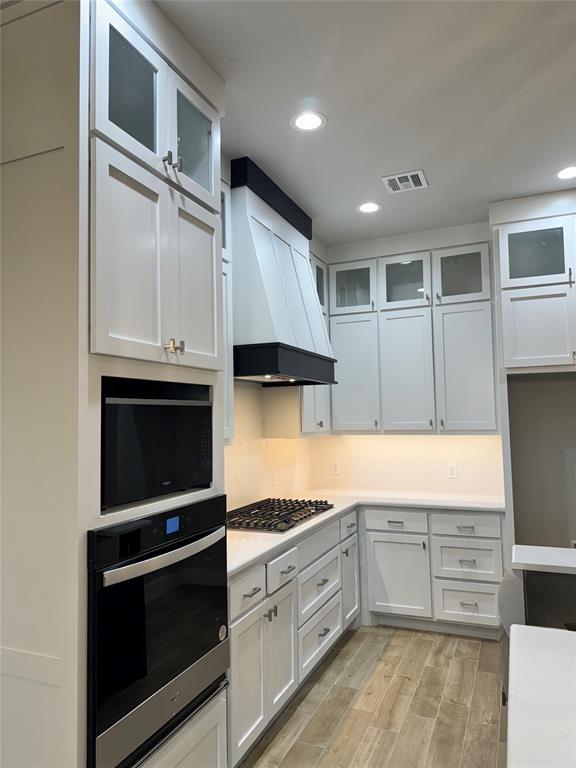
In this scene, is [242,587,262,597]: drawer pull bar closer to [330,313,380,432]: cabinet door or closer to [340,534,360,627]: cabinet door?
[340,534,360,627]: cabinet door

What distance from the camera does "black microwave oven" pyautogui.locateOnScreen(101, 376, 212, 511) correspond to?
1505mm

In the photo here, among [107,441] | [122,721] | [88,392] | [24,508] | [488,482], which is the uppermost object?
[88,392]

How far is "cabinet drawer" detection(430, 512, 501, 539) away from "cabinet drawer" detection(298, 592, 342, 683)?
0.83 metres

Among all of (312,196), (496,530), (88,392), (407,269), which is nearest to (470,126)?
(312,196)

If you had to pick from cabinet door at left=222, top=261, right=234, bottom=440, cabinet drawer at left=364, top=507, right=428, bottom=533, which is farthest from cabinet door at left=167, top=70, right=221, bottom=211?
cabinet drawer at left=364, top=507, right=428, bottom=533

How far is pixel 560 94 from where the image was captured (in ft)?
7.56

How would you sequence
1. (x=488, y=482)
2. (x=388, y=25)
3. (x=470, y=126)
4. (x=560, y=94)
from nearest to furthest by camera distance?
(x=388, y=25) → (x=560, y=94) → (x=470, y=126) → (x=488, y=482)

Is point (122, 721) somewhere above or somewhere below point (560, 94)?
below

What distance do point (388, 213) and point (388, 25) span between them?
6.01 ft

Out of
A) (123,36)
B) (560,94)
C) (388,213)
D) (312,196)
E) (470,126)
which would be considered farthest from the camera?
(388,213)

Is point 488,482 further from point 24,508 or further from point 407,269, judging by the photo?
point 24,508

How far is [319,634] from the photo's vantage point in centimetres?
306

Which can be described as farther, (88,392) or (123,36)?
(123,36)

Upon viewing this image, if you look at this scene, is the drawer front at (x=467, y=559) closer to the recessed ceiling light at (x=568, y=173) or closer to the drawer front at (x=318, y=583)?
the drawer front at (x=318, y=583)
